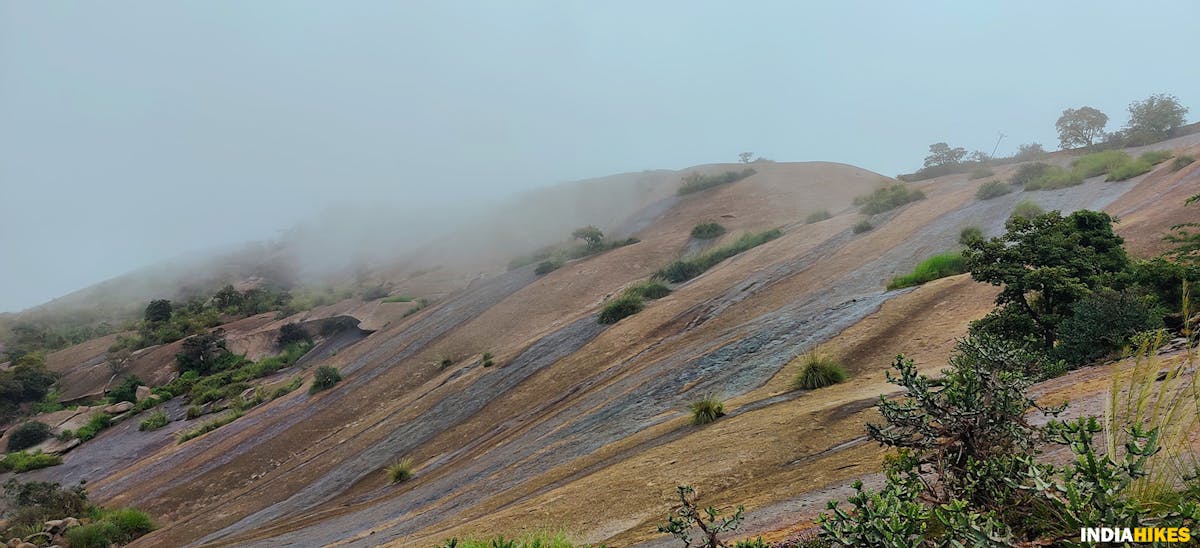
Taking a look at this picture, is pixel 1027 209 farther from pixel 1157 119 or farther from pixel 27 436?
pixel 27 436

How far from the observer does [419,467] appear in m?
15.8

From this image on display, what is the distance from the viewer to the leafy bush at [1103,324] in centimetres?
799

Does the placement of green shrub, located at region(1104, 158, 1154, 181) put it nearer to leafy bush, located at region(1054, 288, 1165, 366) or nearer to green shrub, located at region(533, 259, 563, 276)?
leafy bush, located at region(1054, 288, 1165, 366)

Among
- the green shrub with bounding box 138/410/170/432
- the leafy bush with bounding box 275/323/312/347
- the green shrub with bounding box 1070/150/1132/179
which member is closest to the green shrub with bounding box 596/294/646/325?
the green shrub with bounding box 1070/150/1132/179

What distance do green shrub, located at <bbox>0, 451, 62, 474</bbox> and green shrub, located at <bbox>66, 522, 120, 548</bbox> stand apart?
63.2 ft

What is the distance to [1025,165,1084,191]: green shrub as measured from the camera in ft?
73.9

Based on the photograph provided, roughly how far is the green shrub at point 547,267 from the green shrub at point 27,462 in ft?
90.5

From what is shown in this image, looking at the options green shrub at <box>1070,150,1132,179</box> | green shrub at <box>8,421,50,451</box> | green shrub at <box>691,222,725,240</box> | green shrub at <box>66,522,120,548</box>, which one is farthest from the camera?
green shrub at <box>691,222,725,240</box>

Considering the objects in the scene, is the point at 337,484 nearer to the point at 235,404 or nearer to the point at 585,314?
the point at 585,314

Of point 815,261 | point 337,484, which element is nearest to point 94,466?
point 337,484

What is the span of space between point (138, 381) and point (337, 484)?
36.7m

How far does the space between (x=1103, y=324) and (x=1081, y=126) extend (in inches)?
1918

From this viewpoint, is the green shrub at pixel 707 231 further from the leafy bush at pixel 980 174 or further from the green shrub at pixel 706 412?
the green shrub at pixel 706 412

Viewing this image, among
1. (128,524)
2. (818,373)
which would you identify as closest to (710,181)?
(818,373)
